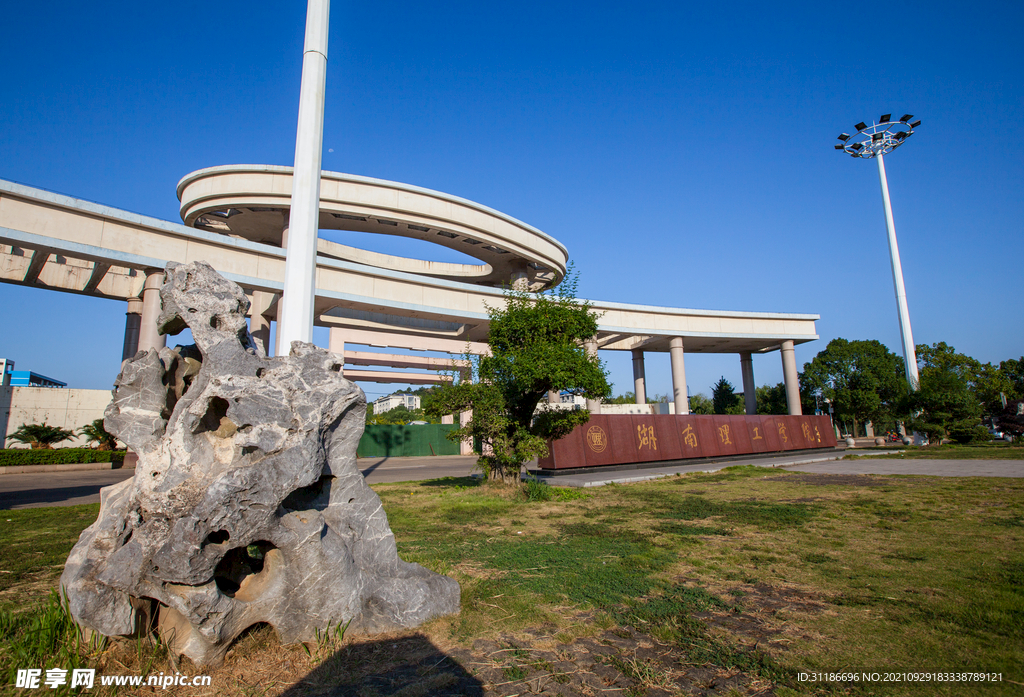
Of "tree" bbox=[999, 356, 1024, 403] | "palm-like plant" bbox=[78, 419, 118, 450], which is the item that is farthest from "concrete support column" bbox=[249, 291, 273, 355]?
"tree" bbox=[999, 356, 1024, 403]

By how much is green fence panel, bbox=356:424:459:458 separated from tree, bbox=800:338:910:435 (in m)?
31.8

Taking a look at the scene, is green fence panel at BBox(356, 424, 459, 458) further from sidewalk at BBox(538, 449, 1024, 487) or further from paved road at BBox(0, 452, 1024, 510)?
sidewalk at BBox(538, 449, 1024, 487)

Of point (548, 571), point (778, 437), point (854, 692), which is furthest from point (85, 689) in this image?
point (778, 437)

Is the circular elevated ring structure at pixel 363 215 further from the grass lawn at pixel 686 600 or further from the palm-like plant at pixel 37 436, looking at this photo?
the grass lawn at pixel 686 600

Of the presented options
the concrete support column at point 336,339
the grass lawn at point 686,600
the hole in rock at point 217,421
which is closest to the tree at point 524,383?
the grass lawn at point 686,600

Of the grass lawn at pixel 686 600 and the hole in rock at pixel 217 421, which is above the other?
the hole in rock at pixel 217 421

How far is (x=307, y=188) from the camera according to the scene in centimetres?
1067

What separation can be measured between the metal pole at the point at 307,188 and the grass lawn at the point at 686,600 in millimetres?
4696

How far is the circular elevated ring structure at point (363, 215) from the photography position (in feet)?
72.6

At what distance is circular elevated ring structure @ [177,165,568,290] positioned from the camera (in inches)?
872

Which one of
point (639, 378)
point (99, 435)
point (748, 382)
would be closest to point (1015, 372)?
point (748, 382)

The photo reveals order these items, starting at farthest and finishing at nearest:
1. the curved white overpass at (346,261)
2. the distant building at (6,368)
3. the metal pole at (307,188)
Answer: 1. the distant building at (6,368)
2. the curved white overpass at (346,261)
3. the metal pole at (307,188)

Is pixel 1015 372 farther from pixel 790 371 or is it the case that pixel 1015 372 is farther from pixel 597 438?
pixel 597 438

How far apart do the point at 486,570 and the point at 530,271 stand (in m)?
26.5
